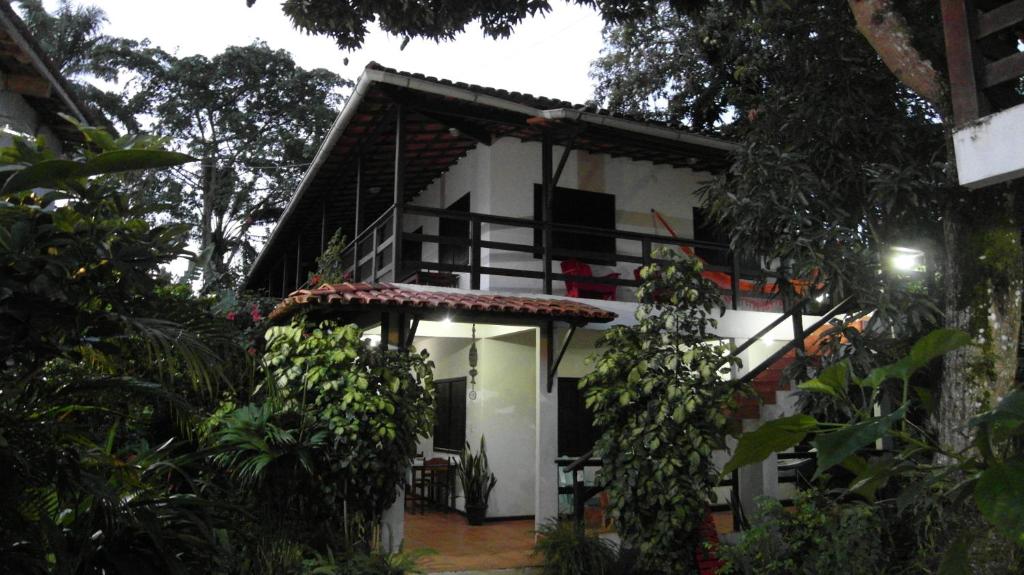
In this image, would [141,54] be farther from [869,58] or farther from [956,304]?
[956,304]

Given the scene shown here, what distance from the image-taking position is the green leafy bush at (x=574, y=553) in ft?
24.6

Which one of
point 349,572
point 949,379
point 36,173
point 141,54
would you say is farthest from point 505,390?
point 141,54

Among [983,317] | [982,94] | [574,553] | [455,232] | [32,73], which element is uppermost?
[32,73]

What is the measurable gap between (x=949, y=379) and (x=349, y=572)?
4.73m

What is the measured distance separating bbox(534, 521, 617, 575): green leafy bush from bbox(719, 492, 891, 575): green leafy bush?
4.40 feet

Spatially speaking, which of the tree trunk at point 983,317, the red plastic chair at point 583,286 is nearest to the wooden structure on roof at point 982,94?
the tree trunk at point 983,317

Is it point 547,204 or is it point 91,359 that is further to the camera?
point 547,204

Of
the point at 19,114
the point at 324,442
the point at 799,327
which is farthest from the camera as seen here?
the point at 19,114

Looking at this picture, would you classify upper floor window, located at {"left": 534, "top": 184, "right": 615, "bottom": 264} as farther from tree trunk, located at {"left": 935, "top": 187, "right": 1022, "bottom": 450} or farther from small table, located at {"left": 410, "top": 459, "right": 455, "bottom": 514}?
tree trunk, located at {"left": 935, "top": 187, "right": 1022, "bottom": 450}

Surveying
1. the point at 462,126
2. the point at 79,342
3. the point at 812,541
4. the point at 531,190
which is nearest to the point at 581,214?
the point at 531,190

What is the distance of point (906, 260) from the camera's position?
6.91 meters

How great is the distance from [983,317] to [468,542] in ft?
20.6

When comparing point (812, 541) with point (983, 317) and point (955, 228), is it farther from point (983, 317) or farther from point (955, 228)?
point (955, 228)

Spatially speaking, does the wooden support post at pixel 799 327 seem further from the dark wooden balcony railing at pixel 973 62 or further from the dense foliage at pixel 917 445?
the dense foliage at pixel 917 445
